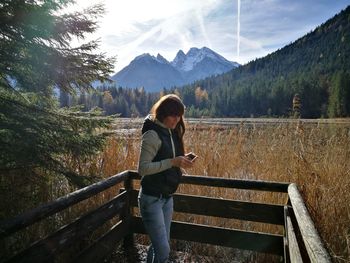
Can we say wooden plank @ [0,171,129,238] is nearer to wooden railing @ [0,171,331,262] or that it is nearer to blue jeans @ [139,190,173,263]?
wooden railing @ [0,171,331,262]

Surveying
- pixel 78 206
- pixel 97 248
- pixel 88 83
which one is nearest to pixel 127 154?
pixel 78 206

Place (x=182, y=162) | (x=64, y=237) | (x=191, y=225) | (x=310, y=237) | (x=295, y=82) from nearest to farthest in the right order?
(x=310, y=237) < (x=182, y=162) < (x=64, y=237) < (x=191, y=225) < (x=295, y=82)

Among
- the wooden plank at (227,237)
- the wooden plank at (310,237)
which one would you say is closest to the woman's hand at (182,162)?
the wooden plank at (310,237)

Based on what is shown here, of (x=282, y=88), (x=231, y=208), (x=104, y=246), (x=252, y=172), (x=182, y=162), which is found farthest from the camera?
(x=282, y=88)

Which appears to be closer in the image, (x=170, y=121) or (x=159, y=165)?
(x=159, y=165)

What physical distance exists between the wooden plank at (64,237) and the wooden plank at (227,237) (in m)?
0.78

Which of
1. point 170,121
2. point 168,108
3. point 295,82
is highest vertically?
point 295,82

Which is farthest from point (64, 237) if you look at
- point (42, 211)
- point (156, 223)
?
point (156, 223)

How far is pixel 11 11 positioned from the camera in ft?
10.7

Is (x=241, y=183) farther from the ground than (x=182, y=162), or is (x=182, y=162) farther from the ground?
(x=182, y=162)

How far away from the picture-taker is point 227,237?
13.2ft

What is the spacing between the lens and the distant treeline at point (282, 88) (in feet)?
217

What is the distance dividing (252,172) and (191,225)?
1.62 metres

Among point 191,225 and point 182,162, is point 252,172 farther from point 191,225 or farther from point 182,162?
point 182,162
